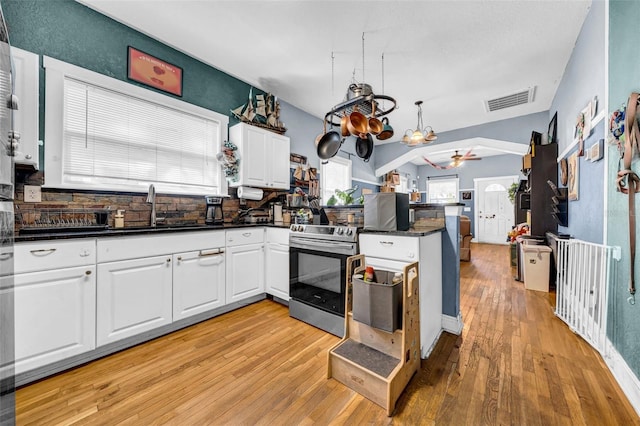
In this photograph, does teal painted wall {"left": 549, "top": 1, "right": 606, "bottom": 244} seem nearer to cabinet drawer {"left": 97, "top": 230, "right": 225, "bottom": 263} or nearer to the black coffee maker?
cabinet drawer {"left": 97, "top": 230, "right": 225, "bottom": 263}

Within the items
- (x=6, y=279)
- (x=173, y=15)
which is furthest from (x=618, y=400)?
(x=173, y=15)

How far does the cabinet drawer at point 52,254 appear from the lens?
1472 millimetres

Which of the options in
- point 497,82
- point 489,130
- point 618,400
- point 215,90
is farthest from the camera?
point 489,130

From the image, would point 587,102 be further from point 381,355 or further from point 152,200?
point 152,200

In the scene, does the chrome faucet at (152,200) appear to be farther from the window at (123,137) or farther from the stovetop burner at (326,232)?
the stovetop burner at (326,232)

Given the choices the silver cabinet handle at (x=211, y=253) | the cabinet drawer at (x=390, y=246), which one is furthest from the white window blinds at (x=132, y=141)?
the cabinet drawer at (x=390, y=246)

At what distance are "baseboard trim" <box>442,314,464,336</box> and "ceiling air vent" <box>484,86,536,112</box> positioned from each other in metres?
3.57

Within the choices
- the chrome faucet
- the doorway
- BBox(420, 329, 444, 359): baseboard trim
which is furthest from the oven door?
the doorway

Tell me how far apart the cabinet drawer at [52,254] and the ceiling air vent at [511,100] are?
5.24 m

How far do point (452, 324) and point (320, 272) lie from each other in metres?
1.23

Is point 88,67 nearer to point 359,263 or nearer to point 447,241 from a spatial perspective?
point 359,263

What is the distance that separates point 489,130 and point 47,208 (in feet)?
20.7

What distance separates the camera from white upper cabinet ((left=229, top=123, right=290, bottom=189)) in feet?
10.2

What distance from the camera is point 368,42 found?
266 cm
